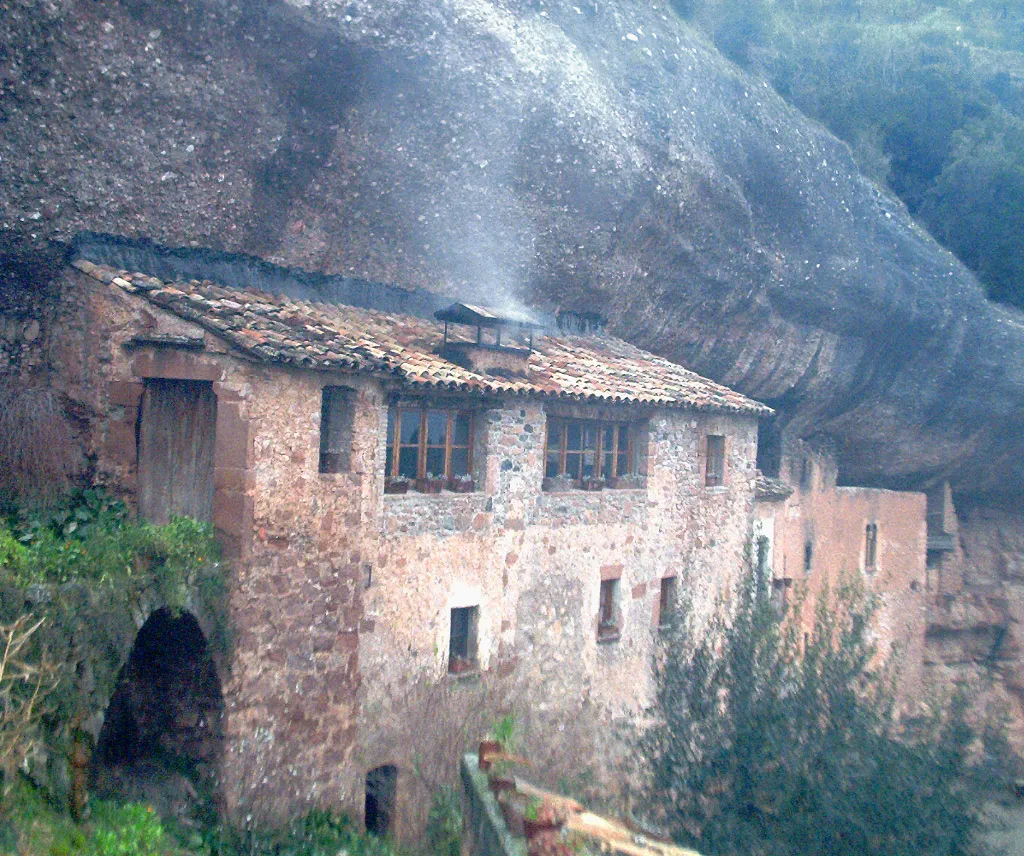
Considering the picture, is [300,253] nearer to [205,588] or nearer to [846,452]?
[205,588]

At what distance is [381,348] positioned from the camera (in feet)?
33.9

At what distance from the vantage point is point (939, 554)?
2341 cm

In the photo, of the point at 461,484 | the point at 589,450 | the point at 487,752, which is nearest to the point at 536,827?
the point at 487,752

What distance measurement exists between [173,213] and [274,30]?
2419 millimetres

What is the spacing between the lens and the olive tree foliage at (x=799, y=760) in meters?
8.10

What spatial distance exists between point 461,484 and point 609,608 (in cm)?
318

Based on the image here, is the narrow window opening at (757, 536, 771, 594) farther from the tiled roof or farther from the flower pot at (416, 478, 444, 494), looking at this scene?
the flower pot at (416, 478, 444, 494)

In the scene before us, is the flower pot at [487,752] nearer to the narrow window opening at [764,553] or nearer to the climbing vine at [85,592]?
the climbing vine at [85,592]

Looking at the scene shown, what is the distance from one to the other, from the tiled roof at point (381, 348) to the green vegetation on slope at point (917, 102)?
1015 centimetres

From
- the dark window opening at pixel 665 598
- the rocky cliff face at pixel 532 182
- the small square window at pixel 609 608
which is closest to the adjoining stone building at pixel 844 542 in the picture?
the rocky cliff face at pixel 532 182

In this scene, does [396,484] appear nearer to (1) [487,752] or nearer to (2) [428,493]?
(2) [428,493]

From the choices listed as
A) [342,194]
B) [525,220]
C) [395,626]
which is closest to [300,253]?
[342,194]

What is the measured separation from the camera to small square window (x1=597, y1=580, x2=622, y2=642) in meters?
12.9

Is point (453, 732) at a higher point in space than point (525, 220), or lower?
lower
